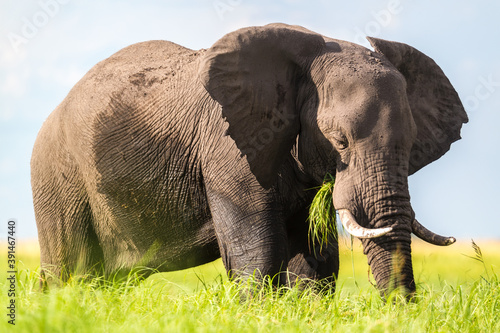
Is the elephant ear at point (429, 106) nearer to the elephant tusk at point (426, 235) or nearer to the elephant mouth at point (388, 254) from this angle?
the elephant tusk at point (426, 235)

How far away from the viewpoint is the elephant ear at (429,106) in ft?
22.7

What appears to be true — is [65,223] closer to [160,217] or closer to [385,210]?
[160,217]

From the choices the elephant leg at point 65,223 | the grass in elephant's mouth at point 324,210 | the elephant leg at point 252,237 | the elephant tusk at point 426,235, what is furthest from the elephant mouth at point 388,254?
the elephant leg at point 65,223

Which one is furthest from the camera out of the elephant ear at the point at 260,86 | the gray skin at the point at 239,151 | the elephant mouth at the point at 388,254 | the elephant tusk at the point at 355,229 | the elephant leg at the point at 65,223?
the elephant leg at the point at 65,223

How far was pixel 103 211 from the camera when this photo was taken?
762cm

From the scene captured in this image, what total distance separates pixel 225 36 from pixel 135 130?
157 cm

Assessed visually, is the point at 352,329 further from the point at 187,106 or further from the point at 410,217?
the point at 187,106

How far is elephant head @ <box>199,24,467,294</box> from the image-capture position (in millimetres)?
5660

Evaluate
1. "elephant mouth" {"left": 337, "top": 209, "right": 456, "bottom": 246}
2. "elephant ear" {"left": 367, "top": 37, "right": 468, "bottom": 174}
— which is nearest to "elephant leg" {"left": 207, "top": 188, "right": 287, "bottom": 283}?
"elephant mouth" {"left": 337, "top": 209, "right": 456, "bottom": 246}

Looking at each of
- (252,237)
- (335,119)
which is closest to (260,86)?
(335,119)

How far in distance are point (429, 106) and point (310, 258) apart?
1911mm

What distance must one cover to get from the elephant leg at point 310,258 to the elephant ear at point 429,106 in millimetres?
1135

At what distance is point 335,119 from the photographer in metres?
5.80

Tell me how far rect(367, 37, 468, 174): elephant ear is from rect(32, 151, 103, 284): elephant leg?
3517 mm
